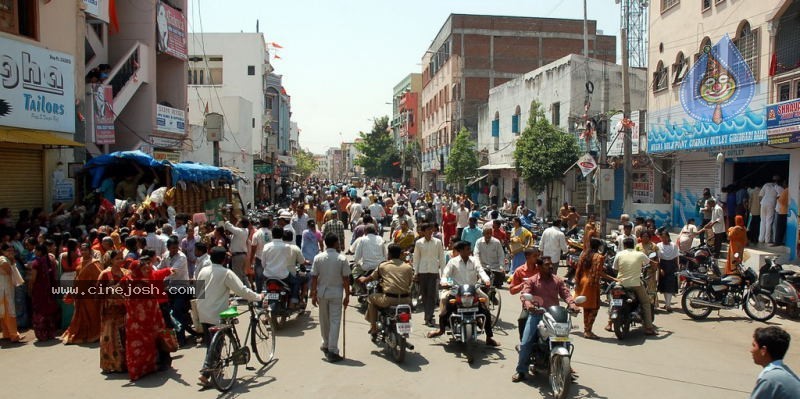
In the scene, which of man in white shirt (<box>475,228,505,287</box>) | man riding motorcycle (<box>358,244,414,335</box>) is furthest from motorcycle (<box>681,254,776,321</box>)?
man riding motorcycle (<box>358,244,414,335</box>)

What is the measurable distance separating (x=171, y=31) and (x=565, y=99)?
1669cm

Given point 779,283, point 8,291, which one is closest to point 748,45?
point 779,283

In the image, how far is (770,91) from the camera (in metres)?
15.1

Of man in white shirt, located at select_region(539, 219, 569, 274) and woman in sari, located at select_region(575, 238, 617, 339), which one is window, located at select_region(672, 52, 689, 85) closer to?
man in white shirt, located at select_region(539, 219, 569, 274)

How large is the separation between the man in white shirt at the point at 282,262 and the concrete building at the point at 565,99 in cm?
1640

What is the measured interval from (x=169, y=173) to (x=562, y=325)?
1221 centimetres

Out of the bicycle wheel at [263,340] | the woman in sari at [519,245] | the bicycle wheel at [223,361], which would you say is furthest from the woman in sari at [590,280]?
→ the bicycle wheel at [223,361]

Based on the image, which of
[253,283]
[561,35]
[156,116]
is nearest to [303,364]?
[253,283]

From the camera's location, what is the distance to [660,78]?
67.5ft

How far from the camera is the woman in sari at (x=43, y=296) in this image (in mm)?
8461

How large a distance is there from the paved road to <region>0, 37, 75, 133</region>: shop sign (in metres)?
7.16

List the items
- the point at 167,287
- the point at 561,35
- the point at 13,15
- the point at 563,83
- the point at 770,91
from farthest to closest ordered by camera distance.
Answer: the point at 561,35 → the point at 563,83 → the point at 770,91 → the point at 13,15 → the point at 167,287

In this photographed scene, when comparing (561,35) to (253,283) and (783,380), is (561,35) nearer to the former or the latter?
(253,283)

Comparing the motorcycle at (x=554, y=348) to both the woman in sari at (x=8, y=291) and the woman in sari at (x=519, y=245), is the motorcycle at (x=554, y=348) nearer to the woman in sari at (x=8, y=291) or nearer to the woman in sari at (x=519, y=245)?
the woman in sari at (x=519, y=245)
